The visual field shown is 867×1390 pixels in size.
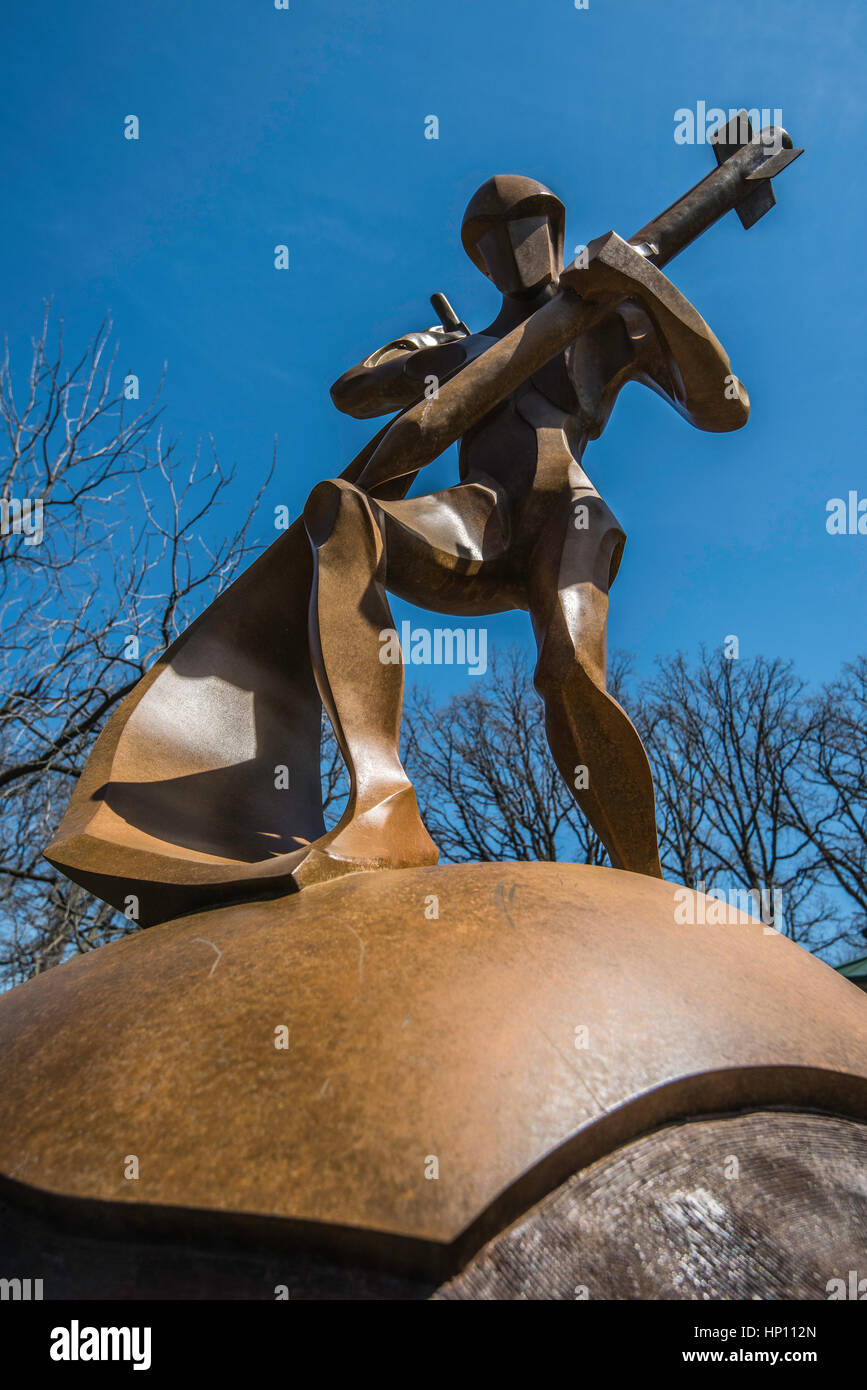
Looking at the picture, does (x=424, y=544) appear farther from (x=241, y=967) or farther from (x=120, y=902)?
(x=241, y=967)

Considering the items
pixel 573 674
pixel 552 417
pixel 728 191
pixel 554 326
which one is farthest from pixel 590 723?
pixel 728 191

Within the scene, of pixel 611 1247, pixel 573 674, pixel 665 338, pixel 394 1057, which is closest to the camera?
pixel 611 1247

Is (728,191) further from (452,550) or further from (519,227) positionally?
(452,550)

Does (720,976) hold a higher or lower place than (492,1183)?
higher

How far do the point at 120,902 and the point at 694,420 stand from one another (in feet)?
9.72

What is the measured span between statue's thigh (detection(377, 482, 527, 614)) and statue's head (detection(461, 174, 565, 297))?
1.09 meters

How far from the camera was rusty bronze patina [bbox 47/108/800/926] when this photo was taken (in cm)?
293

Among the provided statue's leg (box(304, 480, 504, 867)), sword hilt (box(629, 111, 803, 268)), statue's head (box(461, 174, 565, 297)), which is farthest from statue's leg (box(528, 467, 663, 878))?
sword hilt (box(629, 111, 803, 268))

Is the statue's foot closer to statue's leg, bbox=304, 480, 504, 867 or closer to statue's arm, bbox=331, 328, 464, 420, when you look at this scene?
statue's leg, bbox=304, 480, 504, 867

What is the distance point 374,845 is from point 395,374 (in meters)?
2.62

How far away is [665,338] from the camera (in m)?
3.65

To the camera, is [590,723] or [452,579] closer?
[590,723]

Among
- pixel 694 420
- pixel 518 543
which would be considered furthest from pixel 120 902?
pixel 694 420

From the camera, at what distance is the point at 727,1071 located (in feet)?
5.56
